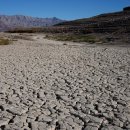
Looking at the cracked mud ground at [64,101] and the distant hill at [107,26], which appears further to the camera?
the distant hill at [107,26]

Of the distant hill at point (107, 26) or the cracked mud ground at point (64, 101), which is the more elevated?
the distant hill at point (107, 26)

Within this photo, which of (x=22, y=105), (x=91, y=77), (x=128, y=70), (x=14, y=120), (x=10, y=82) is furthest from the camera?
(x=128, y=70)

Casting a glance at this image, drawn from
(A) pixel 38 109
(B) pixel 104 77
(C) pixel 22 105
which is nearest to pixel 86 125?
(A) pixel 38 109

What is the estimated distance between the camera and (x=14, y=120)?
5965 millimetres

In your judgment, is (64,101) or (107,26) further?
(107,26)

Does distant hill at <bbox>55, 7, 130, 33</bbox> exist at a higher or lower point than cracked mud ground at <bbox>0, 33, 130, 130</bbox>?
higher

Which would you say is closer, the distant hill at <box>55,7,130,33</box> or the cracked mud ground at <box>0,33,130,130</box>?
the cracked mud ground at <box>0,33,130,130</box>

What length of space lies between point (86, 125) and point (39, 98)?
210 cm

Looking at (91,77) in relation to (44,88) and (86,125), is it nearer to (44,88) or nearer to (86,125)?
(44,88)

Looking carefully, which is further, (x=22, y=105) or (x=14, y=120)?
(x=22, y=105)

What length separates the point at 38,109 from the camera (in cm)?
664

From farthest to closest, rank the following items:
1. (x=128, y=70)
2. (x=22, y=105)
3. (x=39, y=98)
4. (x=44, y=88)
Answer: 1. (x=128, y=70)
2. (x=44, y=88)
3. (x=39, y=98)
4. (x=22, y=105)

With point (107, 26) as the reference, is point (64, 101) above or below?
below

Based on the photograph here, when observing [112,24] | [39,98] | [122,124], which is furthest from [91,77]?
[112,24]
